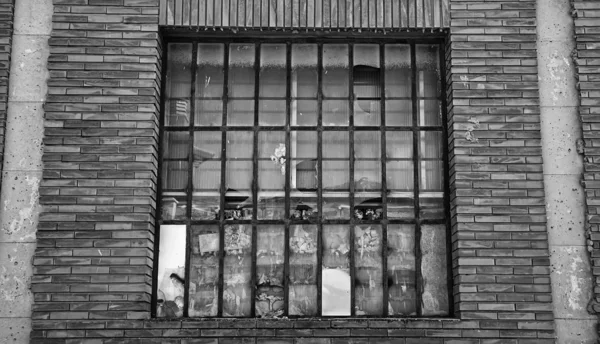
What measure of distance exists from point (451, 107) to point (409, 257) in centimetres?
145

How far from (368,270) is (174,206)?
1.90m

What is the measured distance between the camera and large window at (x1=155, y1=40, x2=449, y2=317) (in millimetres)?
7738

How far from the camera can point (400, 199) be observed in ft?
26.0

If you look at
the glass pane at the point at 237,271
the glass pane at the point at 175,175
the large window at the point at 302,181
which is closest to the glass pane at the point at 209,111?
the large window at the point at 302,181

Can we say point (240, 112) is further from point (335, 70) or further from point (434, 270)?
point (434, 270)

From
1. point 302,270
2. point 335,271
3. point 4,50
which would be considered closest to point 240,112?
point 302,270

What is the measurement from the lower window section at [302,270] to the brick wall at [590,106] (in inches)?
51.6

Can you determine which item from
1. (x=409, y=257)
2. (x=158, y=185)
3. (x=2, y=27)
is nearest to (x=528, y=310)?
(x=409, y=257)

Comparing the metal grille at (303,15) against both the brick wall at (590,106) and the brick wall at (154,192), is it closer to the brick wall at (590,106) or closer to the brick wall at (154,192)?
the brick wall at (154,192)

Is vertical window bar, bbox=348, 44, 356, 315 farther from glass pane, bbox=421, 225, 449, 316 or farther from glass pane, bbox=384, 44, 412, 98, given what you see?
glass pane, bbox=421, 225, 449, 316

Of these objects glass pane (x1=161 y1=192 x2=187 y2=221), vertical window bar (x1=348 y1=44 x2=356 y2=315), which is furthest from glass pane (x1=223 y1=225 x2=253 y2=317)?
vertical window bar (x1=348 y1=44 x2=356 y2=315)

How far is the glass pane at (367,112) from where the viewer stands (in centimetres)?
810

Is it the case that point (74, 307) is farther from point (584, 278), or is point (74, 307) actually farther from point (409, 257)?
point (584, 278)

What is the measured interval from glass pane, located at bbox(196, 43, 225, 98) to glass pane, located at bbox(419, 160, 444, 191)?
81.5 inches
